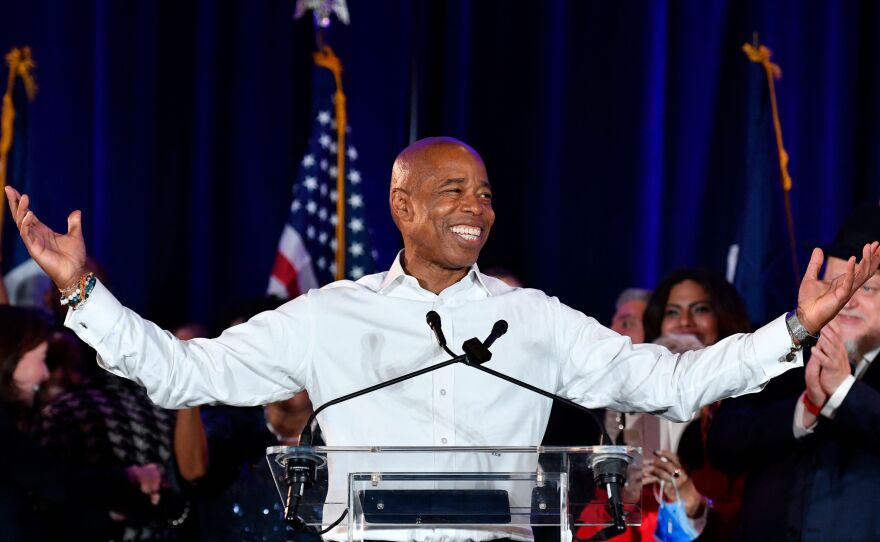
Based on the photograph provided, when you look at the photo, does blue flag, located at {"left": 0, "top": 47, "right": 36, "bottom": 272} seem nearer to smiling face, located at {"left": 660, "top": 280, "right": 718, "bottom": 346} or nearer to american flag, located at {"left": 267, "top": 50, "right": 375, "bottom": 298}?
american flag, located at {"left": 267, "top": 50, "right": 375, "bottom": 298}

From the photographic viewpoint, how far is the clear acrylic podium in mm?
2150

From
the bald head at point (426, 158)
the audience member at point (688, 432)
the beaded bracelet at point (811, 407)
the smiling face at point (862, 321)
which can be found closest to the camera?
the bald head at point (426, 158)

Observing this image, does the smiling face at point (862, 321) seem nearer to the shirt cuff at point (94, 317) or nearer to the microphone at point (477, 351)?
the microphone at point (477, 351)

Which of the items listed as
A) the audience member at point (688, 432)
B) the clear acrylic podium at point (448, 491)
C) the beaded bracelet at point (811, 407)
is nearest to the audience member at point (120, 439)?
the audience member at point (688, 432)

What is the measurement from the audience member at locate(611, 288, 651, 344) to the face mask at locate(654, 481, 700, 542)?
983 mm

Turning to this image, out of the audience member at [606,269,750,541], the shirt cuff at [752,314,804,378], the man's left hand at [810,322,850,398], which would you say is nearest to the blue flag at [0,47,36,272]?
the audience member at [606,269,750,541]

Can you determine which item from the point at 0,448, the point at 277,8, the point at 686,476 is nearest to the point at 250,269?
the point at 277,8

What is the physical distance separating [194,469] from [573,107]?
2365 mm

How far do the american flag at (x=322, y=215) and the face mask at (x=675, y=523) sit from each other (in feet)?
6.96

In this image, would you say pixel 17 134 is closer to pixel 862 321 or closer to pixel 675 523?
pixel 675 523

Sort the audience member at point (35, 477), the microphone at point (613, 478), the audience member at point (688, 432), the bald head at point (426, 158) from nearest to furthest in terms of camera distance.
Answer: the microphone at point (613, 478)
the bald head at point (426, 158)
the audience member at point (688, 432)
the audience member at point (35, 477)

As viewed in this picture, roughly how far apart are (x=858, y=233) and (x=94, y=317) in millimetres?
2195

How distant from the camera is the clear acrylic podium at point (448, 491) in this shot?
2150 millimetres

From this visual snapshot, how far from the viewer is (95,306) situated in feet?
7.67
